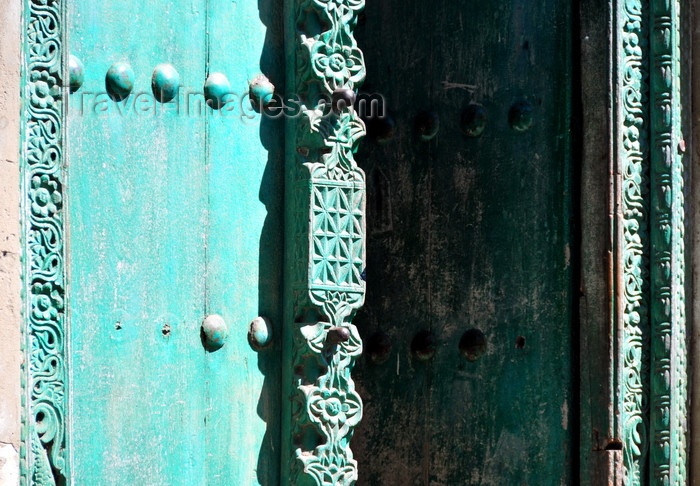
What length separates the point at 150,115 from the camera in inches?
109

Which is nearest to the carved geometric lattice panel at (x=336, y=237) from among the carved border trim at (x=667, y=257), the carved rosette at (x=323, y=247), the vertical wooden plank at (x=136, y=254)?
the carved rosette at (x=323, y=247)

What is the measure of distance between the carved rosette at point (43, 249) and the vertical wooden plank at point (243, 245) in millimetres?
364

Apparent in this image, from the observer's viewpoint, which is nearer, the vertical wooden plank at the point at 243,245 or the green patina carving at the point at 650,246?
the vertical wooden plank at the point at 243,245

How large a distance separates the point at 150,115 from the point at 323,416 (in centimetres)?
69

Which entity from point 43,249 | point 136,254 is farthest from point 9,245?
point 136,254

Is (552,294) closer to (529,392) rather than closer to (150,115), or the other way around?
(529,392)

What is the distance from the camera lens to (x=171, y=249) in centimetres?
275

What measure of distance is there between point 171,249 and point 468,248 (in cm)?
79

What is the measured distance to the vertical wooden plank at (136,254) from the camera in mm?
2645

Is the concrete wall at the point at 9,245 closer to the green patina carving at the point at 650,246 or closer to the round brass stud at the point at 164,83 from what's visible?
the round brass stud at the point at 164,83

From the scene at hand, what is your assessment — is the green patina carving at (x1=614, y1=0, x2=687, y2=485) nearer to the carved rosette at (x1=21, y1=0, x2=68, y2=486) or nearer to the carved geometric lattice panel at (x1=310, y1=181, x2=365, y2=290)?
the carved geometric lattice panel at (x1=310, y1=181, x2=365, y2=290)

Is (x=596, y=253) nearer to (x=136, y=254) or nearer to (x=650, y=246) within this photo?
(x=650, y=246)

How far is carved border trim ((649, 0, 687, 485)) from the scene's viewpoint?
3.08 m

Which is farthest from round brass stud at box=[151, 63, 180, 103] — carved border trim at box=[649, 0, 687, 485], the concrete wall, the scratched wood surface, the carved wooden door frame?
carved border trim at box=[649, 0, 687, 485]
